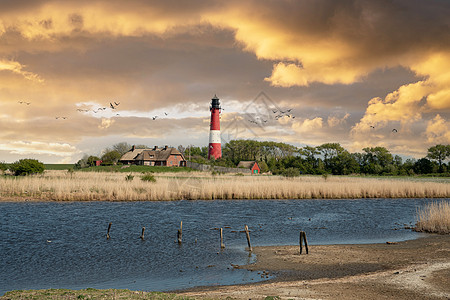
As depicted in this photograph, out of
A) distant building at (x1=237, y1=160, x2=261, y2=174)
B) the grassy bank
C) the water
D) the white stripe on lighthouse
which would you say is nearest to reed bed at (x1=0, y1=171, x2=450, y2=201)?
the water

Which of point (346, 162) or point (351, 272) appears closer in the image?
point (351, 272)

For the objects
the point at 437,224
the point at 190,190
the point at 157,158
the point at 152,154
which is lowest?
the point at 437,224

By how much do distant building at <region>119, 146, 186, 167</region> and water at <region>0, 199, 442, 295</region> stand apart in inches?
2334

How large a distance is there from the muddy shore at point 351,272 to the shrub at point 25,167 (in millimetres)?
44344

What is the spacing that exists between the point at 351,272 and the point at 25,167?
49.7m

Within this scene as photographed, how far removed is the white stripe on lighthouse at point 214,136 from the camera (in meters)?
85.1

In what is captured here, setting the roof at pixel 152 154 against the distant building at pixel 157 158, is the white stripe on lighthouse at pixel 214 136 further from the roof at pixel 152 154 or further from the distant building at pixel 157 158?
the roof at pixel 152 154

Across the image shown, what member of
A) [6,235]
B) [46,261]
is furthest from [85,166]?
[46,261]

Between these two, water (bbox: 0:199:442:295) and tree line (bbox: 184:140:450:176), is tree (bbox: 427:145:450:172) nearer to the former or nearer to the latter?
tree line (bbox: 184:140:450:176)

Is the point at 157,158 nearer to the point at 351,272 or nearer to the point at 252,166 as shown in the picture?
the point at 252,166

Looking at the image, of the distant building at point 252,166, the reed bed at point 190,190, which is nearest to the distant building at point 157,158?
the distant building at point 252,166

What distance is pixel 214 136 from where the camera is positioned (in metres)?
85.6

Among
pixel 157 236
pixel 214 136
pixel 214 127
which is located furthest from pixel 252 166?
pixel 157 236

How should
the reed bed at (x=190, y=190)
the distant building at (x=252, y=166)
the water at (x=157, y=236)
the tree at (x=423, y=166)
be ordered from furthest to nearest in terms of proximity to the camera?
the tree at (x=423, y=166) → the distant building at (x=252, y=166) → the reed bed at (x=190, y=190) → the water at (x=157, y=236)
